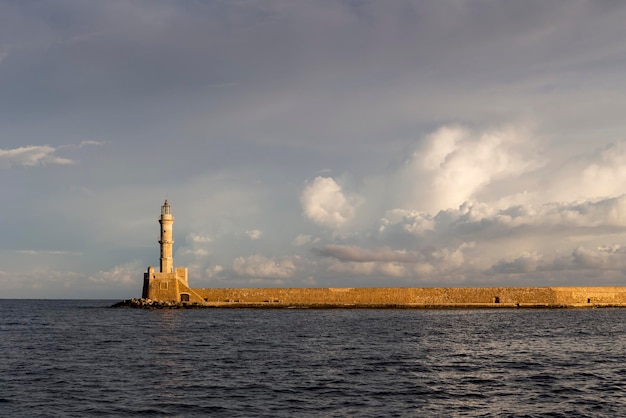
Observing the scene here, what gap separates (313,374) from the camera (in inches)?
961

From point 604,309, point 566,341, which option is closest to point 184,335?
point 566,341

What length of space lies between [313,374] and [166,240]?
56.0m

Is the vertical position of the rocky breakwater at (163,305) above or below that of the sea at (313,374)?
above

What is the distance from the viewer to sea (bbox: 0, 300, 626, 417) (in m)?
18.8

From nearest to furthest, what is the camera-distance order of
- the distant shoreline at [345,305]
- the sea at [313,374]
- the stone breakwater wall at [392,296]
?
the sea at [313,374]
the distant shoreline at [345,305]
the stone breakwater wall at [392,296]

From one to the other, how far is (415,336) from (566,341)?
28.7ft

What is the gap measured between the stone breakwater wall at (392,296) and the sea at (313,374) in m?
34.6

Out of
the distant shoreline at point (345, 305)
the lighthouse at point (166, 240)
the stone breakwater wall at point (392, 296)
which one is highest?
the lighthouse at point (166, 240)

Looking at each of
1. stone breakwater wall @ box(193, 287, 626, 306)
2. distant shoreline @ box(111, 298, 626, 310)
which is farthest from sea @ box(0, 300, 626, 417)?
stone breakwater wall @ box(193, 287, 626, 306)

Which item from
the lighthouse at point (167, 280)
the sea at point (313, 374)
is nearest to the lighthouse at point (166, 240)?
the lighthouse at point (167, 280)

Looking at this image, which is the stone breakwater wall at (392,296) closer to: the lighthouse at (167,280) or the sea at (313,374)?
the lighthouse at (167,280)

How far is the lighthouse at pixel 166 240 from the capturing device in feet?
253

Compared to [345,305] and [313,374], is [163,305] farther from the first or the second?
[313,374]

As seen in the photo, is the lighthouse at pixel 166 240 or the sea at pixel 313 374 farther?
the lighthouse at pixel 166 240
